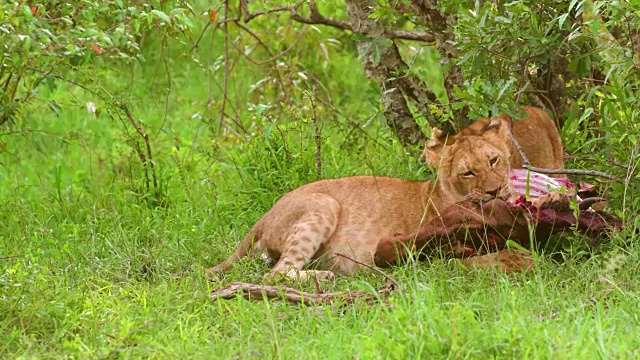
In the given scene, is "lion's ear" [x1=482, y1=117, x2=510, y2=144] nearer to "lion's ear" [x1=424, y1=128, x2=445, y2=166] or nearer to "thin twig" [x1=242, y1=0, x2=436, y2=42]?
"lion's ear" [x1=424, y1=128, x2=445, y2=166]

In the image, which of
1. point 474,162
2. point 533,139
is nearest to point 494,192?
point 474,162

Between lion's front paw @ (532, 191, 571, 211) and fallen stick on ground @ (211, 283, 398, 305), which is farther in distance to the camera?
lion's front paw @ (532, 191, 571, 211)

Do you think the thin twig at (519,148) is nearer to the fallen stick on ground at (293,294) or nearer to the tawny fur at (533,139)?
the tawny fur at (533,139)

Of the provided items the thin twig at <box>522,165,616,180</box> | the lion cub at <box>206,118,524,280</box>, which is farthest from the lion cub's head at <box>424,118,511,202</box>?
the thin twig at <box>522,165,616,180</box>

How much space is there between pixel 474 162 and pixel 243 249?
1.26m

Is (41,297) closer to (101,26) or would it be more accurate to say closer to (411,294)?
(411,294)

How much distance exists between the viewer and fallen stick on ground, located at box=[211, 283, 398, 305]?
16.6 feet

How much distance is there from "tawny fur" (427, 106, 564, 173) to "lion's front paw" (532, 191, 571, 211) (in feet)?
2.06

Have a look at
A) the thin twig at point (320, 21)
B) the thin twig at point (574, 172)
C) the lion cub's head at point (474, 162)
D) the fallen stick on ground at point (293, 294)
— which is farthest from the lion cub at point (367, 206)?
the thin twig at point (320, 21)

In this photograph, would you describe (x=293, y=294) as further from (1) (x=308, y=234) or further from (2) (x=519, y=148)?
(2) (x=519, y=148)

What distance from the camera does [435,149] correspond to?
6.32m

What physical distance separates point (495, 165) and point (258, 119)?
5.50ft

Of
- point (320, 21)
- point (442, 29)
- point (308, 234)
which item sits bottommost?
point (308, 234)

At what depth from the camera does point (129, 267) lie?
5930 millimetres
